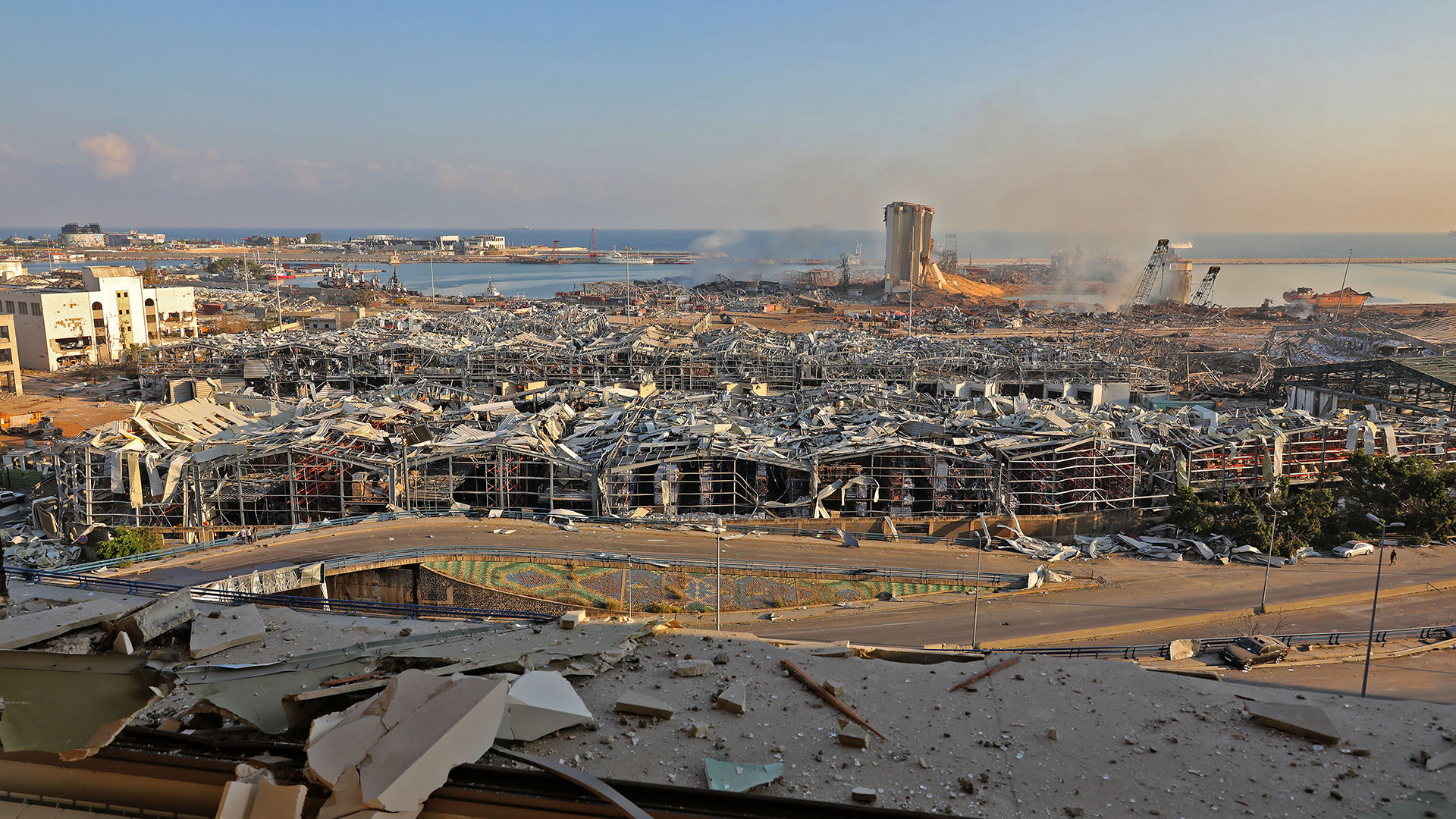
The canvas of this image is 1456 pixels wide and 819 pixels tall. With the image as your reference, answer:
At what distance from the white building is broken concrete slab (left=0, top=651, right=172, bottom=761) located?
170 ft

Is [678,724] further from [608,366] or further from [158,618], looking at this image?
[608,366]

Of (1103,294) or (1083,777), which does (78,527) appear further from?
(1103,294)

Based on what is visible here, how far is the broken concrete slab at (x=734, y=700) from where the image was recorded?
754cm

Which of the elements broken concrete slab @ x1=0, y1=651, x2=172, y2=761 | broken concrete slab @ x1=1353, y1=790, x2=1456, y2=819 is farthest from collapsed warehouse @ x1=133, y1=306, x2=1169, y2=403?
broken concrete slab @ x1=0, y1=651, x2=172, y2=761

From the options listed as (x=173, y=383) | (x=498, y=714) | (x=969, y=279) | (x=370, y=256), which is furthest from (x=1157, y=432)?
(x=370, y=256)

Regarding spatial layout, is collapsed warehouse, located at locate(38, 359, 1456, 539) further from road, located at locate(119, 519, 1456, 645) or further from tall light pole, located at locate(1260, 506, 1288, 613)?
tall light pole, located at locate(1260, 506, 1288, 613)

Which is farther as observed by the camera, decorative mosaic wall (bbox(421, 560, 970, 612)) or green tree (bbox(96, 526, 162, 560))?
green tree (bbox(96, 526, 162, 560))

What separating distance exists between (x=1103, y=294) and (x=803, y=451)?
362 ft

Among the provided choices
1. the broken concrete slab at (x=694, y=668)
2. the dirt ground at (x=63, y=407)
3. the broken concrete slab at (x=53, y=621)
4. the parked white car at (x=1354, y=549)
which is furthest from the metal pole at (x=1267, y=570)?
the dirt ground at (x=63, y=407)

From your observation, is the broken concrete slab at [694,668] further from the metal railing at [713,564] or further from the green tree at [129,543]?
the green tree at [129,543]

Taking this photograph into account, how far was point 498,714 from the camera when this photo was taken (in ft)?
19.8

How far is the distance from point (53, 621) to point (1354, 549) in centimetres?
2758

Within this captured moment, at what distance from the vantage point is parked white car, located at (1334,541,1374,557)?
73.7 ft

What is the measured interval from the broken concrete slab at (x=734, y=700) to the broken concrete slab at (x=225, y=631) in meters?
5.01
